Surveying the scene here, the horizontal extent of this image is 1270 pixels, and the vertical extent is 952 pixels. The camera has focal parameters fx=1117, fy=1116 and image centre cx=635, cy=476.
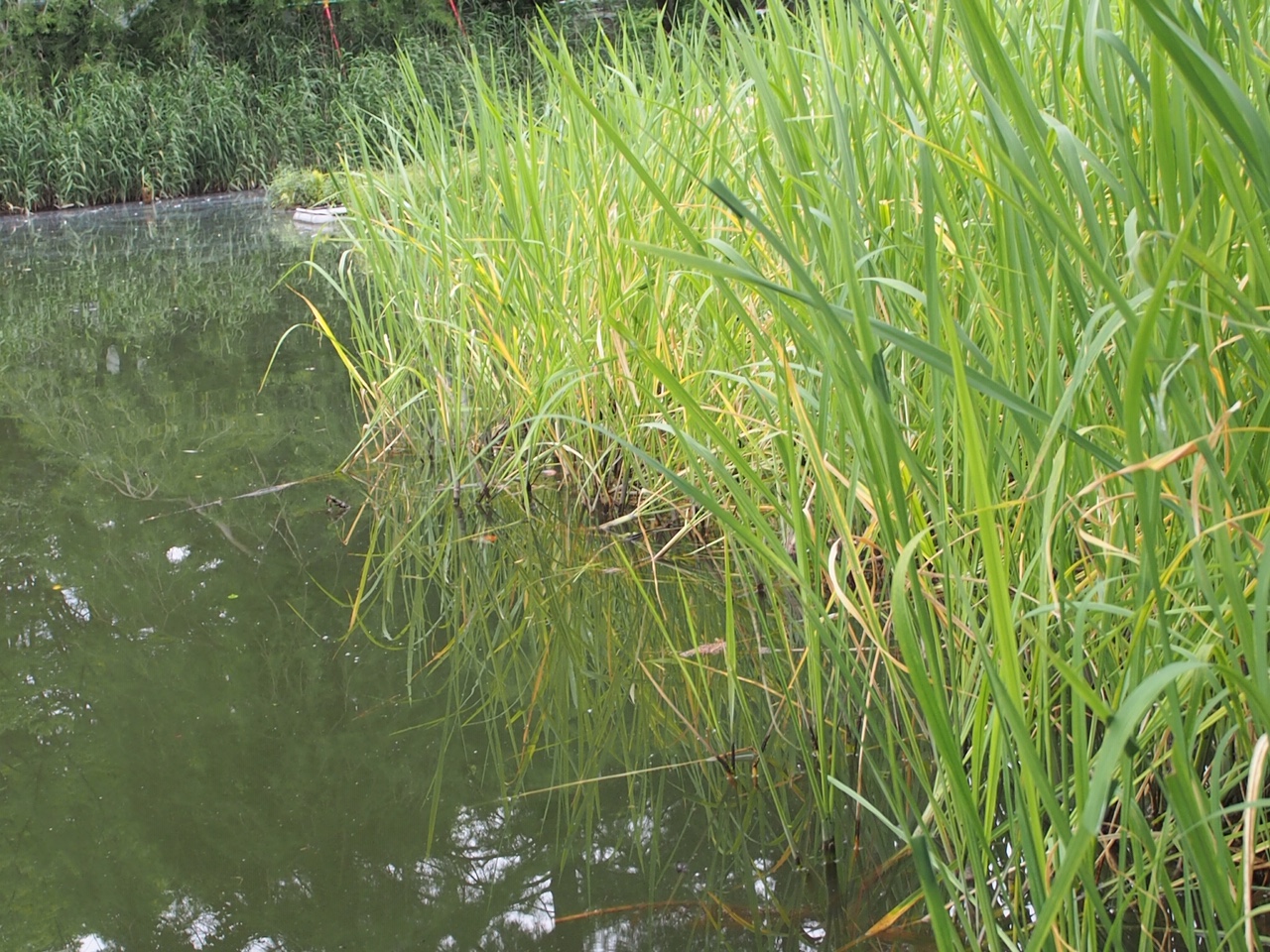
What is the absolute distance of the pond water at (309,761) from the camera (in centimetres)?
→ 106

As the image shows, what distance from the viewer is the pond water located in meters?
1.06

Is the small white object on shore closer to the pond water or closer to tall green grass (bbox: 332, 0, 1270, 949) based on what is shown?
the pond water

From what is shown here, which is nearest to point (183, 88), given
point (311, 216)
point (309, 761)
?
point (311, 216)

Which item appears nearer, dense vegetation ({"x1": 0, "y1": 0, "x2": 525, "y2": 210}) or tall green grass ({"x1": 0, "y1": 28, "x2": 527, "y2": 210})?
tall green grass ({"x1": 0, "y1": 28, "x2": 527, "y2": 210})

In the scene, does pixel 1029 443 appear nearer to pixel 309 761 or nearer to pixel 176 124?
pixel 309 761

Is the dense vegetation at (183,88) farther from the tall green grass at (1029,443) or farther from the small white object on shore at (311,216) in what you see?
the tall green grass at (1029,443)

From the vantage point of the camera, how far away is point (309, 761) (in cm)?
135

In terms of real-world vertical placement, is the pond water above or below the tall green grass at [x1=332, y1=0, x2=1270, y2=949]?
below

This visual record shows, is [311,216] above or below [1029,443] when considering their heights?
below

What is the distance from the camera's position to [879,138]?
122cm

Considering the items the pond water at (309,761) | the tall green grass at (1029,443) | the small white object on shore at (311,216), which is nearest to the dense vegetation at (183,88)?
the small white object on shore at (311,216)

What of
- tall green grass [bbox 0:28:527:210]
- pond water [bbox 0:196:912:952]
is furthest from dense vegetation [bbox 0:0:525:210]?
pond water [bbox 0:196:912:952]

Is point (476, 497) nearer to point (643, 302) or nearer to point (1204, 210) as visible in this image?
point (643, 302)

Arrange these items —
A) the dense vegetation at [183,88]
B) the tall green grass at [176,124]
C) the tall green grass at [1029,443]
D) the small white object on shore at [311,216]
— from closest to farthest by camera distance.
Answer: the tall green grass at [1029,443] → the small white object on shore at [311,216] → the tall green grass at [176,124] → the dense vegetation at [183,88]
